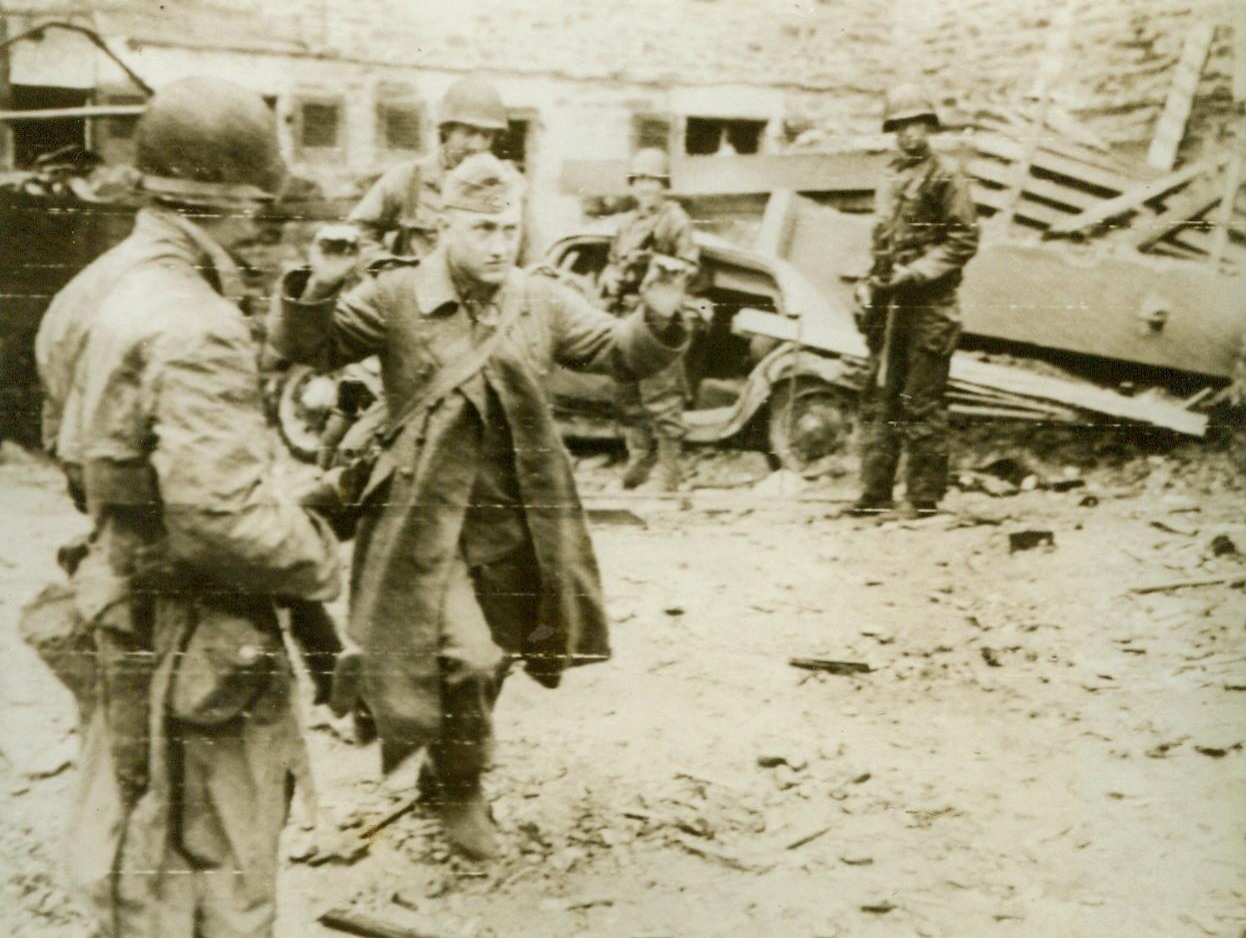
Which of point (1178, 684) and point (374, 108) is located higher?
point (374, 108)

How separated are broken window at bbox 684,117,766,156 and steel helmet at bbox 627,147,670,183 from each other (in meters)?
0.08

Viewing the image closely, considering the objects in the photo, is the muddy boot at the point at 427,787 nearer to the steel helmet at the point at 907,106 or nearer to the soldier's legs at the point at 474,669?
the soldier's legs at the point at 474,669

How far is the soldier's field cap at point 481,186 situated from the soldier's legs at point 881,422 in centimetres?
111

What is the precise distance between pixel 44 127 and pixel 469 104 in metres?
1.06

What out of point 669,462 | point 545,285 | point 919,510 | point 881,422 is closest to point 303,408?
point 545,285

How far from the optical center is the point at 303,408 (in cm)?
299

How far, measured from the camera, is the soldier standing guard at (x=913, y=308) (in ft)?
9.92

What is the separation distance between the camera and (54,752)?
10.3 ft

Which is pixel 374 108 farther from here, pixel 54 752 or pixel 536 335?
pixel 54 752

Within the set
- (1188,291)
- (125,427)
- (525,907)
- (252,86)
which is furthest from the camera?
(1188,291)

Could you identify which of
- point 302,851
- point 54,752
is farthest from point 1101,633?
point 54,752

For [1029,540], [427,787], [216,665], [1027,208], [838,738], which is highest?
[1027,208]

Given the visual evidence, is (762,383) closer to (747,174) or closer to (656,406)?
(656,406)

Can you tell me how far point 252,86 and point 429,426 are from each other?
949 mm
